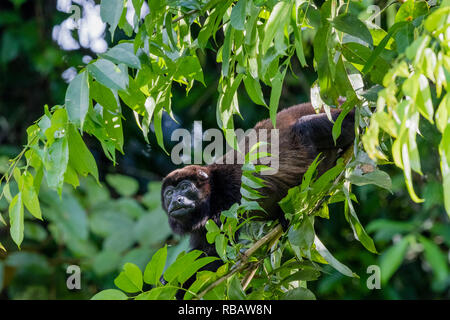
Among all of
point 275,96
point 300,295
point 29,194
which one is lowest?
point 300,295

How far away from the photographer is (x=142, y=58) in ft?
6.58

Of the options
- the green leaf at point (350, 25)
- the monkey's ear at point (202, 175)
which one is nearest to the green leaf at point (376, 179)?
the green leaf at point (350, 25)

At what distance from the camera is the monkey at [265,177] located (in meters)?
3.38

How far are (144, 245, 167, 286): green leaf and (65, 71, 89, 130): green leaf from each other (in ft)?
1.62

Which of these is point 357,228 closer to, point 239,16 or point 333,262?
point 333,262

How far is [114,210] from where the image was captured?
647 cm

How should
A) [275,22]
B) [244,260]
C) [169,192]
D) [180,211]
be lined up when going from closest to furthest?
1. [275,22]
2. [244,260]
3. [180,211]
4. [169,192]

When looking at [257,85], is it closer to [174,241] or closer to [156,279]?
[156,279]

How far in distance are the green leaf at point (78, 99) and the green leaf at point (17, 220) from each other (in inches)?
15.0

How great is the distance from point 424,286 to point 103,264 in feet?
12.5

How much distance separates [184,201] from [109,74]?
2.10 metres

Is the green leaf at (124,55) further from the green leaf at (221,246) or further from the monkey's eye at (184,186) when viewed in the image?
the monkey's eye at (184,186)

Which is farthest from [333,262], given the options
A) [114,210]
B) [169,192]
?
[114,210]
